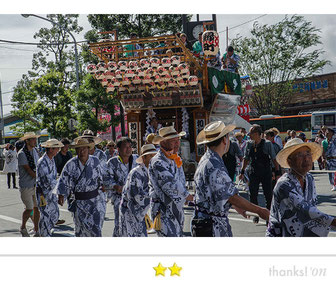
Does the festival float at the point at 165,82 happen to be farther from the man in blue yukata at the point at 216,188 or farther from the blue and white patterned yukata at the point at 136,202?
the man in blue yukata at the point at 216,188

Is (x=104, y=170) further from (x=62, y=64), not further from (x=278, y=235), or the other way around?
(x=62, y=64)

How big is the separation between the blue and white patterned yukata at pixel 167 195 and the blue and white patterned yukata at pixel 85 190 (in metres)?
1.09

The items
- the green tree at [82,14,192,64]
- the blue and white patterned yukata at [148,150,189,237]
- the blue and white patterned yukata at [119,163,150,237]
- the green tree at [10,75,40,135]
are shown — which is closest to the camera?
the blue and white patterned yukata at [148,150,189,237]

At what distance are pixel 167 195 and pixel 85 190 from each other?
1354 millimetres

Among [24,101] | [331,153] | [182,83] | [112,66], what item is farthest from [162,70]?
[24,101]

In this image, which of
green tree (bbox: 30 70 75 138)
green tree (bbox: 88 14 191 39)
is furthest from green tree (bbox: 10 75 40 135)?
green tree (bbox: 88 14 191 39)

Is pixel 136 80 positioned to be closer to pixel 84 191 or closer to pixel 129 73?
pixel 129 73

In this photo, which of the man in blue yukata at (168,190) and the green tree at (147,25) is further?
the green tree at (147,25)

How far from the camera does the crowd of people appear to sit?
3260 mm

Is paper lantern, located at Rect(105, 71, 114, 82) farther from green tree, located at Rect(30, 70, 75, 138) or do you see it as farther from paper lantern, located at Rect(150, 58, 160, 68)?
green tree, located at Rect(30, 70, 75, 138)

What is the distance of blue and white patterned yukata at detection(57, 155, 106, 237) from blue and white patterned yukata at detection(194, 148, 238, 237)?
2.00 meters

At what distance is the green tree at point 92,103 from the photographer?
2084 cm

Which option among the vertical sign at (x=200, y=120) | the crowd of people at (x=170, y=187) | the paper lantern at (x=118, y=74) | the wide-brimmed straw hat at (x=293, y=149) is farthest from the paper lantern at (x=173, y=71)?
the wide-brimmed straw hat at (x=293, y=149)

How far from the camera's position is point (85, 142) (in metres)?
5.30
